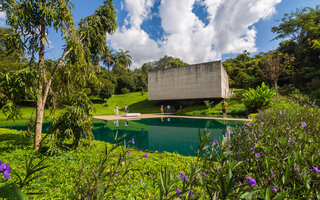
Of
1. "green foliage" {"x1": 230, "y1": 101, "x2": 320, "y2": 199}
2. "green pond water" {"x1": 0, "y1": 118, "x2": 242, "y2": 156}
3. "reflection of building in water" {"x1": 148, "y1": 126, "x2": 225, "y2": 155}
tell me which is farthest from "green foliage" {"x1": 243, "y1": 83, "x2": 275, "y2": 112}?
"green foliage" {"x1": 230, "y1": 101, "x2": 320, "y2": 199}

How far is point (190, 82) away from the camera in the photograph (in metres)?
22.5

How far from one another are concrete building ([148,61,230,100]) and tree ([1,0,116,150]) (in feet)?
60.0

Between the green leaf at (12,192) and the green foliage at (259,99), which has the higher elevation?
the green foliage at (259,99)

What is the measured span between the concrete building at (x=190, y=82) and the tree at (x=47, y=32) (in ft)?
60.0

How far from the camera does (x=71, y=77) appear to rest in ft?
14.9

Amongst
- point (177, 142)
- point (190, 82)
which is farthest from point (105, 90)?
point (177, 142)

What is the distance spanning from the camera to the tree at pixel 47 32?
12.1 ft

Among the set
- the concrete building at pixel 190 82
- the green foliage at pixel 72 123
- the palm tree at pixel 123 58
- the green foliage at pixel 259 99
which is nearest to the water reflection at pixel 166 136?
the green foliage at pixel 72 123

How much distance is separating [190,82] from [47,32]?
1986 cm

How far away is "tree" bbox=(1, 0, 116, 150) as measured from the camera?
3.70 m

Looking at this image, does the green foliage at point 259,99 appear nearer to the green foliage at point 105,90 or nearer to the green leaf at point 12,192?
the green leaf at point 12,192

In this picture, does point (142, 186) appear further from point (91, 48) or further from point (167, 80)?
point (167, 80)

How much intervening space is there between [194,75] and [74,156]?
20467 mm

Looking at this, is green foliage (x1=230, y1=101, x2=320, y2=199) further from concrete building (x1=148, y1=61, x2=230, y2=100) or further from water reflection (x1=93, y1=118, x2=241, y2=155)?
concrete building (x1=148, y1=61, x2=230, y2=100)
